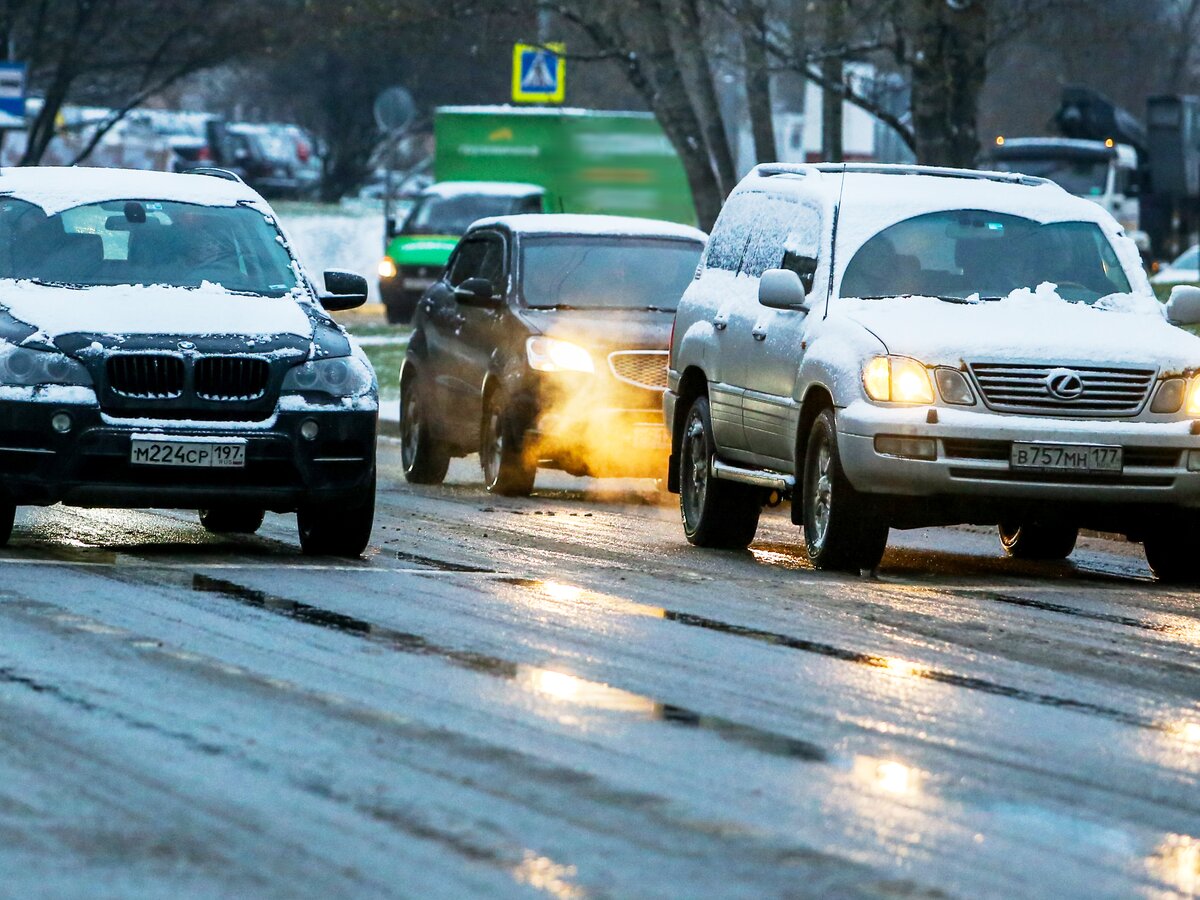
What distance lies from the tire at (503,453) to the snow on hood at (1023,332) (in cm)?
423

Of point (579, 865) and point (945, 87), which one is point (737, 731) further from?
point (945, 87)

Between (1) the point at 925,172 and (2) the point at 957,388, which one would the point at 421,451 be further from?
(2) the point at 957,388

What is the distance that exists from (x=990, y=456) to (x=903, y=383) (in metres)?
0.48

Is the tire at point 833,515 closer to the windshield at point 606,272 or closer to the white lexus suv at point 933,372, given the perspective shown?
the white lexus suv at point 933,372

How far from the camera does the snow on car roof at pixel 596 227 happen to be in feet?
58.0

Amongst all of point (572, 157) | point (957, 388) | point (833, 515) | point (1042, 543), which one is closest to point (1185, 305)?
point (957, 388)

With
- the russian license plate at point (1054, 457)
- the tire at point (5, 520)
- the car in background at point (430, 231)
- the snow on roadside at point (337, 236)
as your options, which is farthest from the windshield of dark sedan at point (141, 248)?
the snow on roadside at point (337, 236)

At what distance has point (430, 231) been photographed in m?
39.2

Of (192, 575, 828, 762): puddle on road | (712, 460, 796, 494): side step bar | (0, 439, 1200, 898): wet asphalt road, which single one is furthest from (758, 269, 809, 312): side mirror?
(192, 575, 828, 762): puddle on road

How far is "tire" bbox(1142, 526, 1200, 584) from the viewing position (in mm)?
12492

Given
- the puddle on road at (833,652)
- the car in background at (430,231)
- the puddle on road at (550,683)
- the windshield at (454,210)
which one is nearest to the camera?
the puddle on road at (550,683)

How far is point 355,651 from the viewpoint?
8.86 meters

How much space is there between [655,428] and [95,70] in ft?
89.0

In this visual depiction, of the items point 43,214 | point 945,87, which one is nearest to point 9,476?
point 43,214
